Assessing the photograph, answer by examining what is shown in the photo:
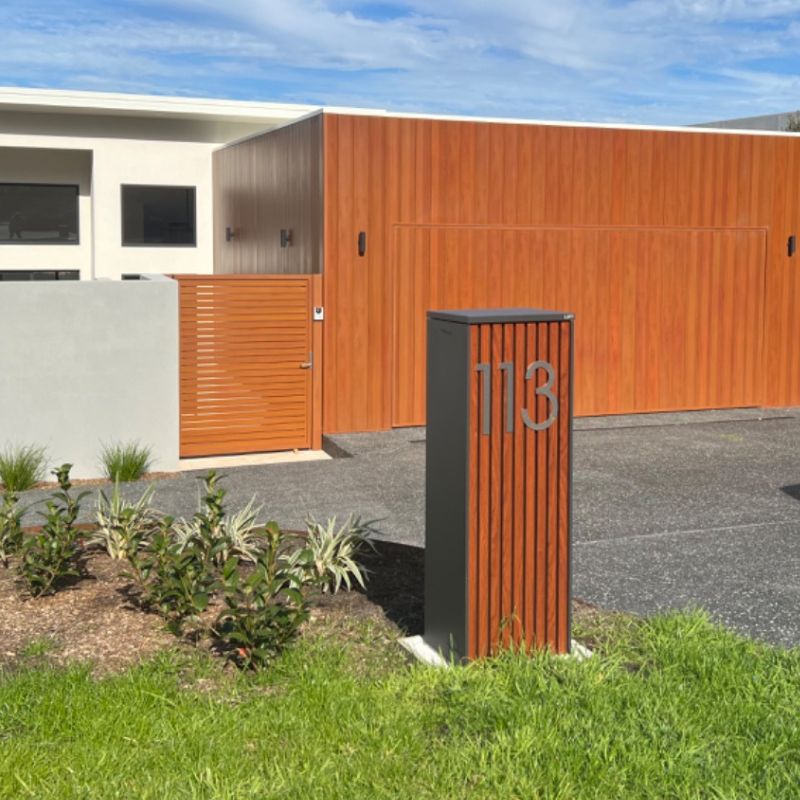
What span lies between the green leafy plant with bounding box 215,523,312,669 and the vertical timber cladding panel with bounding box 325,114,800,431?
7877 millimetres

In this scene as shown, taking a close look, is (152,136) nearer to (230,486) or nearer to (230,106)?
(230,106)

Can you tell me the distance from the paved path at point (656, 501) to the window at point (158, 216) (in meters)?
7.71

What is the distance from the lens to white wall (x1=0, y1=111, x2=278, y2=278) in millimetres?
18859

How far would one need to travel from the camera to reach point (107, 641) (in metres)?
5.79

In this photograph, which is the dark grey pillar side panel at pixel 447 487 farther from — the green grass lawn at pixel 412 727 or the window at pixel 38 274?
the window at pixel 38 274

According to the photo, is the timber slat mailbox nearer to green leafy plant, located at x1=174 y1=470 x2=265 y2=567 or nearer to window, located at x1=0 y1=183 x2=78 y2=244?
green leafy plant, located at x1=174 y1=470 x2=265 y2=567

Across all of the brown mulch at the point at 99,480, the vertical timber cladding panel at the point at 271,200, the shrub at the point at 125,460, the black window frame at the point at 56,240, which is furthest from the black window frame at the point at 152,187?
the brown mulch at the point at 99,480

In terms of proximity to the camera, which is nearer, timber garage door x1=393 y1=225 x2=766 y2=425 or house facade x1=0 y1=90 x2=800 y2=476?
house facade x1=0 y1=90 x2=800 y2=476

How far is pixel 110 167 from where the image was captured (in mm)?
18969

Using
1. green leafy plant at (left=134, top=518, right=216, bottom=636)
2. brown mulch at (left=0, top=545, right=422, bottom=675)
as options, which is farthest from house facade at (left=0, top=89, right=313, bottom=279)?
green leafy plant at (left=134, top=518, right=216, bottom=636)

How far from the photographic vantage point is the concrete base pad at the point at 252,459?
485 inches

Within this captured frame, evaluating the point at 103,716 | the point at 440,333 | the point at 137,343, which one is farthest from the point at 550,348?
the point at 137,343

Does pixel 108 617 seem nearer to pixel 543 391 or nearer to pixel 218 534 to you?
pixel 218 534

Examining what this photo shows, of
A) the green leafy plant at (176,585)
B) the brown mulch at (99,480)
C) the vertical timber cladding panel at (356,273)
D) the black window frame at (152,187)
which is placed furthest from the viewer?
the black window frame at (152,187)
